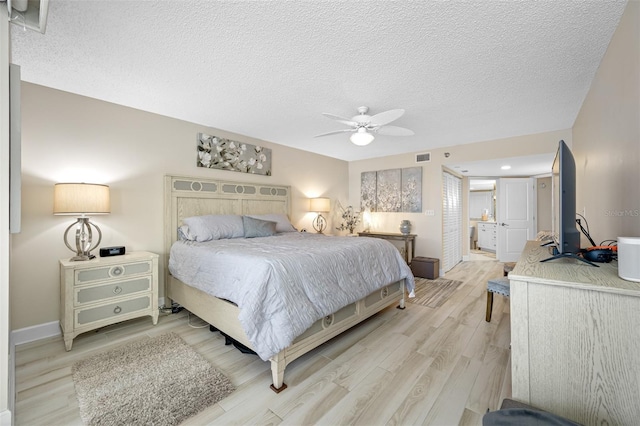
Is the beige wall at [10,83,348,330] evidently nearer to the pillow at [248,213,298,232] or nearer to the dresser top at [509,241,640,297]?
the pillow at [248,213,298,232]

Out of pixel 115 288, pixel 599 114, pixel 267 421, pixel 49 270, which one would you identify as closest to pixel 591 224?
pixel 599 114

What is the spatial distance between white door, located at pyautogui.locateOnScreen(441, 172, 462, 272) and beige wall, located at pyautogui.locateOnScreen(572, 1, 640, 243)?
8.29 feet

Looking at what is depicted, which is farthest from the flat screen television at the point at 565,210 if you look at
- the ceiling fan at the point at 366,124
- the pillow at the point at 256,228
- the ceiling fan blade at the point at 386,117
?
the pillow at the point at 256,228

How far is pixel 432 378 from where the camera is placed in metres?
1.98

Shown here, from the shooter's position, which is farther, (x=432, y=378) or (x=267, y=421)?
(x=432, y=378)

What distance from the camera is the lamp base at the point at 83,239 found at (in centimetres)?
263

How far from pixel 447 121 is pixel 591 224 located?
6.15 feet

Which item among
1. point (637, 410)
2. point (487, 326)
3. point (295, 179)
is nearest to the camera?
point (637, 410)

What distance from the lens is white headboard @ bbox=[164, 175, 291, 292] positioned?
11.2 ft

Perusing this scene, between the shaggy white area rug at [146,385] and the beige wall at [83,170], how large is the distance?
113cm

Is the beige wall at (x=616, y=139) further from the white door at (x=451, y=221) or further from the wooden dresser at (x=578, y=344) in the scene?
the white door at (x=451, y=221)

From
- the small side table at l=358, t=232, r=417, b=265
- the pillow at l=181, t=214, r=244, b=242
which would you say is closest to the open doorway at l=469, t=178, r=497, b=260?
the small side table at l=358, t=232, r=417, b=265

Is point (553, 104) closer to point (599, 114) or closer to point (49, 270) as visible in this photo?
point (599, 114)

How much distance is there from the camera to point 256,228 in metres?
3.63
